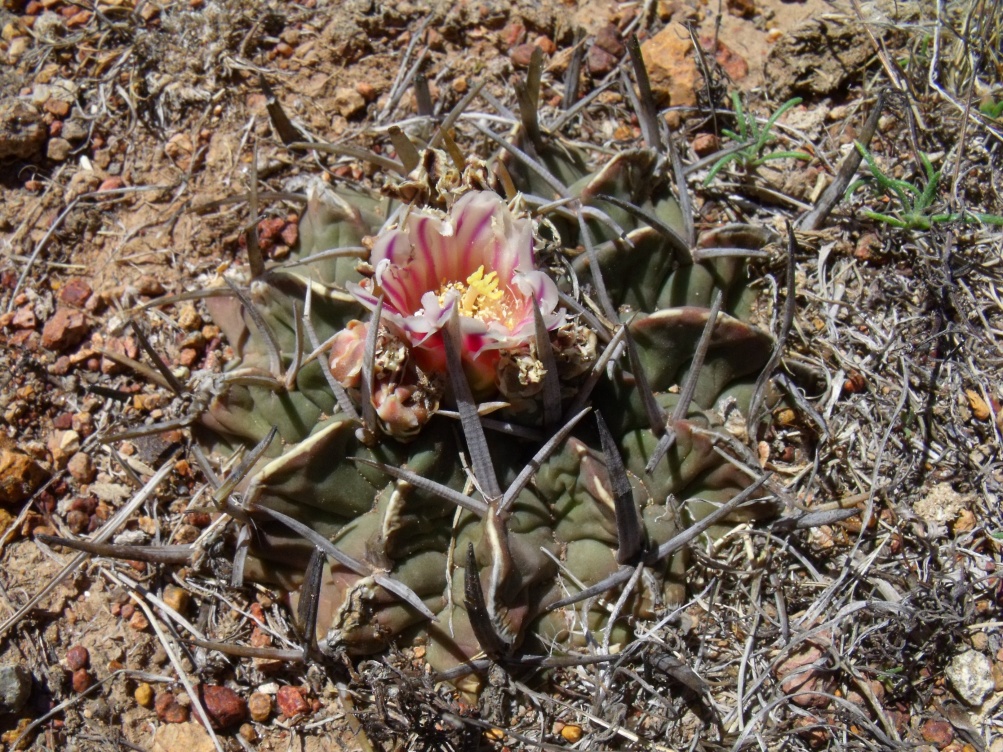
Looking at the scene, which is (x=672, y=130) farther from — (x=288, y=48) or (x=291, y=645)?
(x=291, y=645)

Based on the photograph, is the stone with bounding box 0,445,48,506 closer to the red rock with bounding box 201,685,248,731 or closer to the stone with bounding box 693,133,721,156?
the red rock with bounding box 201,685,248,731

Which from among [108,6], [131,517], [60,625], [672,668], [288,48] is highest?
[108,6]

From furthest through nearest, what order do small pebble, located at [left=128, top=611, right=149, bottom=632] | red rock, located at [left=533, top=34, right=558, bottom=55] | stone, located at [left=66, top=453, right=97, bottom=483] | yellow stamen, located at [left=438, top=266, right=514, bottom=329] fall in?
red rock, located at [left=533, top=34, right=558, bottom=55] < stone, located at [left=66, top=453, right=97, bottom=483] < small pebble, located at [left=128, top=611, right=149, bottom=632] < yellow stamen, located at [left=438, top=266, right=514, bottom=329]

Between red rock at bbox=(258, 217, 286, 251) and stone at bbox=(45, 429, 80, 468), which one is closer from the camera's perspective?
stone at bbox=(45, 429, 80, 468)

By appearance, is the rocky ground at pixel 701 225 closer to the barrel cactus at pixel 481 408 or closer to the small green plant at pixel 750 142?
the small green plant at pixel 750 142

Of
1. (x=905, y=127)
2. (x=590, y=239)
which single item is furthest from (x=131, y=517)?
(x=905, y=127)

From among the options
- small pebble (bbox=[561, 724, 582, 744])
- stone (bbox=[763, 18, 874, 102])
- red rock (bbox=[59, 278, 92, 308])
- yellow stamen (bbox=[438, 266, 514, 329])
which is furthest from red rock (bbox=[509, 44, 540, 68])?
small pebble (bbox=[561, 724, 582, 744])
